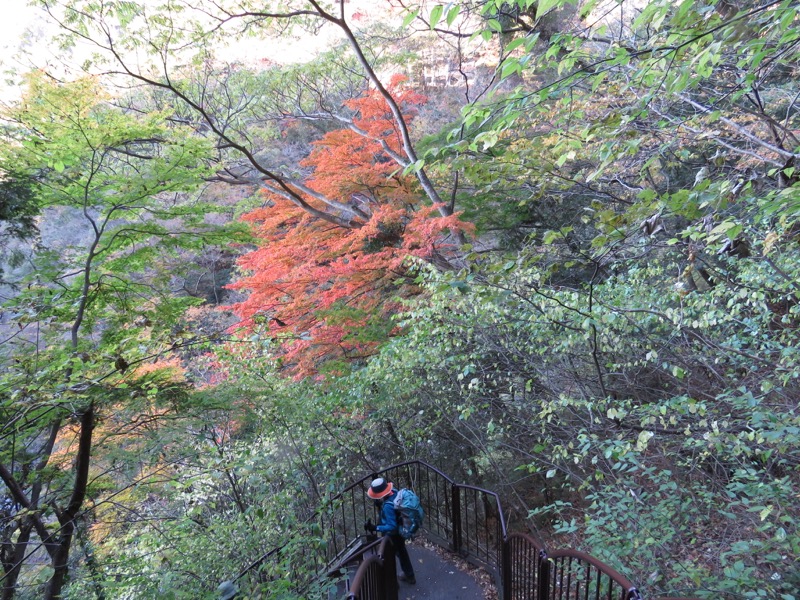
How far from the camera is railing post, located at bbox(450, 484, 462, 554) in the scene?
5.50 metres

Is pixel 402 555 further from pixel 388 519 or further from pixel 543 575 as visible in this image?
pixel 543 575

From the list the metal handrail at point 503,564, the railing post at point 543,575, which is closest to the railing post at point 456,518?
the metal handrail at point 503,564

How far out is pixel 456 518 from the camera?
5.61m

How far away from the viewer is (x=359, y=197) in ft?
36.6

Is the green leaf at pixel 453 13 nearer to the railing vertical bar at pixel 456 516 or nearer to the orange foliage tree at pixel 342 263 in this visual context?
the railing vertical bar at pixel 456 516

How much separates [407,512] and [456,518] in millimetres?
1002

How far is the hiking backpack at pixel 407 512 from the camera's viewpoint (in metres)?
4.90

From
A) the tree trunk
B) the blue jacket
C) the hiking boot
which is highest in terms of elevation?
the tree trunk

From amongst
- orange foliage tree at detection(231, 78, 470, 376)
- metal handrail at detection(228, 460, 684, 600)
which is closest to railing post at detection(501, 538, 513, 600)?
metal handrail at detection(228, 460, 684, 600)

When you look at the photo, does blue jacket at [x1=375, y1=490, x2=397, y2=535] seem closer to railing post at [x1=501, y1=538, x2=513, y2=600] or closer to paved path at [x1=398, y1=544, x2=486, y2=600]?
paved path at [x1=398, y1=544, x2=486, y2=600]

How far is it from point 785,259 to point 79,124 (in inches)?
277

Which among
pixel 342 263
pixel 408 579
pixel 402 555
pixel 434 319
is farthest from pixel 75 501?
pixel 342 263

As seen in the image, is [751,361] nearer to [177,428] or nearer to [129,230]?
[177,428]

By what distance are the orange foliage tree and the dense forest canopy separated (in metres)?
0.07
